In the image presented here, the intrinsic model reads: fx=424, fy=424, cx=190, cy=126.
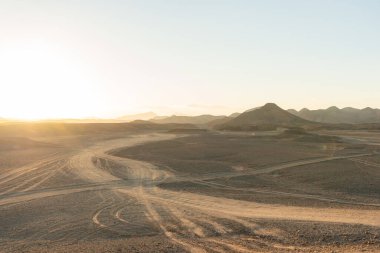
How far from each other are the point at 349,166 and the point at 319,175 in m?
5.37

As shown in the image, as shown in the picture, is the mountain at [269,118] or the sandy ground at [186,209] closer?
the sandy ground at [186,209]

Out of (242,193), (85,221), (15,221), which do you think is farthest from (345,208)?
(15,221)

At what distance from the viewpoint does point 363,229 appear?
1489 centimetres

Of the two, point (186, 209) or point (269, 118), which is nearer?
point (186, 209)

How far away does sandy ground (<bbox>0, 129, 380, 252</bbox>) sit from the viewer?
46.2ft

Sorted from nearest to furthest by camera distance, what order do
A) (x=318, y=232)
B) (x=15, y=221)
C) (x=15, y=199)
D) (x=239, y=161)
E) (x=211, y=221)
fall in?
(x=318, y=232), (x=211, y=221), (x=15, y=221), (x=15, y=199), (x=239, y=161)

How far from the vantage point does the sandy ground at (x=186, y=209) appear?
14.1 m

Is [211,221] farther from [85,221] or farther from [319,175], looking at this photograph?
[319,175]

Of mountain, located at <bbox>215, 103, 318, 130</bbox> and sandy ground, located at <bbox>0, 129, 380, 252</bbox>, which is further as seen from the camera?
mountain, located at <bbox>215, 103, 318, 130</bbox>

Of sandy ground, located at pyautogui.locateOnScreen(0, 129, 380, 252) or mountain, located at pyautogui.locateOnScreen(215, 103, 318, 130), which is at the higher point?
mountain, located at pyautogui.locateOnScreen(215, 103, 318, 130)

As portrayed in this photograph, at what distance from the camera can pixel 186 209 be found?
18906 millimetres

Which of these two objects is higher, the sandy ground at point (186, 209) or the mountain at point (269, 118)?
the mountain at point (269, 118)

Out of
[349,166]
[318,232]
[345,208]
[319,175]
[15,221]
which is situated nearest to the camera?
[318,232]

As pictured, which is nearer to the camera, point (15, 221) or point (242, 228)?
point (242, 228)
